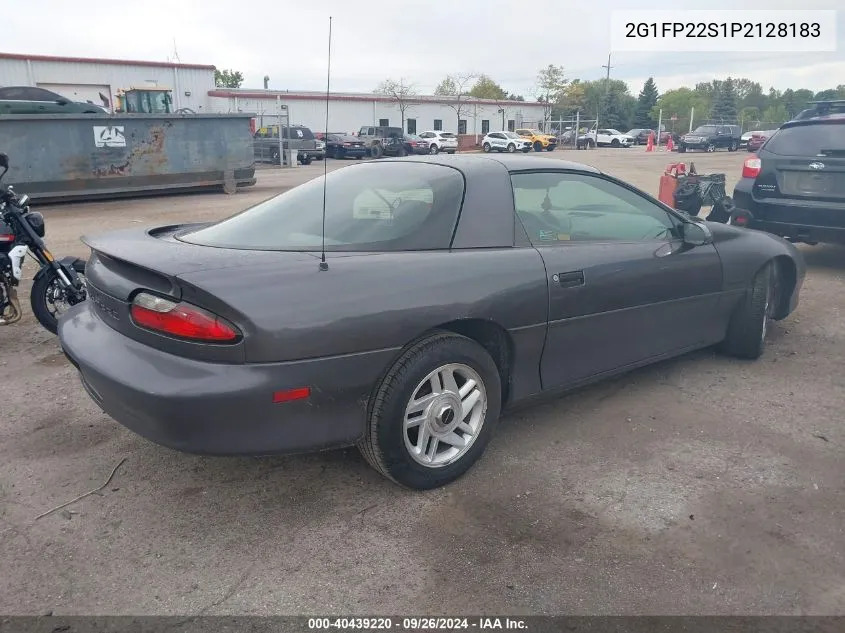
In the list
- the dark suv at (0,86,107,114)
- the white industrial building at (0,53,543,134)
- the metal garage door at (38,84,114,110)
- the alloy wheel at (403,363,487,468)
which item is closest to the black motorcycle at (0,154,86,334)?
the alloy wheel at (403,363,487,468)

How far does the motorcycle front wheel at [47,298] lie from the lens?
16.5 ft

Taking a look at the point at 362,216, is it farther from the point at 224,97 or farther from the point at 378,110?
the point at 378,110

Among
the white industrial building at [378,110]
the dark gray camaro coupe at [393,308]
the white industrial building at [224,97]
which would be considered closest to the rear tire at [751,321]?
the dark gray camaro coupe at [393,308]

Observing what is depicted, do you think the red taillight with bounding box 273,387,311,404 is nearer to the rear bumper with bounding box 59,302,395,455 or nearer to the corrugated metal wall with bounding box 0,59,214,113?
the rear bumper with bounding box 59,302,395,455

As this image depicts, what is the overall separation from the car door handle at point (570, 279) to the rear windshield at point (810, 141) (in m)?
4.63

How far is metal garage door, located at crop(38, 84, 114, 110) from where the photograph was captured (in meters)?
38.5

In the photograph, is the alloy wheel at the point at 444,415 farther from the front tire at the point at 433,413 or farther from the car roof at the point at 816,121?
the car roof at the point at 816,121

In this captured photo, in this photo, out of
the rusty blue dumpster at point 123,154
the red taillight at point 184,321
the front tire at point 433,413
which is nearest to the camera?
the red taillight at point 184,321

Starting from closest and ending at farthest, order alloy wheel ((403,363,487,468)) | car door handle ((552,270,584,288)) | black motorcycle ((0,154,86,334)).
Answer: alloy wheel ((403,363,487,468)), car door handle ((552,270,584,288)), black motorcycle ((0,154,86,334))

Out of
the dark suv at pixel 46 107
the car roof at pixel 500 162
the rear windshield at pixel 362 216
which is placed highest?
the dark suv at pixel 46 107

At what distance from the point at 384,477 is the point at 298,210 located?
4.48 ft

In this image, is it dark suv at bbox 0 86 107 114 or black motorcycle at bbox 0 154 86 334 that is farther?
dark suv at bbox 0 86 107 114

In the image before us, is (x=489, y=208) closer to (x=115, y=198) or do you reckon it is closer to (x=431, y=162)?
(x=431, y=162)

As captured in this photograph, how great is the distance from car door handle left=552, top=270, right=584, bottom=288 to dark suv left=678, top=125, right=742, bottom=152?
131 feet
